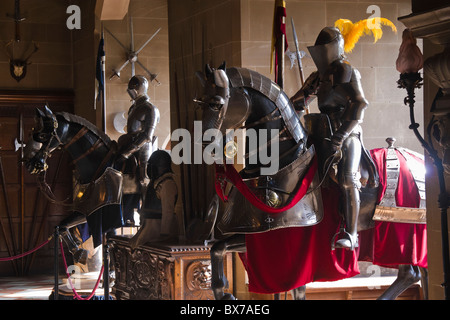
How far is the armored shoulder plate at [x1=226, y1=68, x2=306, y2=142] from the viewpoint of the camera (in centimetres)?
→ 510

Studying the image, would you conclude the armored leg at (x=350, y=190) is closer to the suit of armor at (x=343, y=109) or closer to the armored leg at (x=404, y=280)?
the suit of armor at (x=343, y=109)

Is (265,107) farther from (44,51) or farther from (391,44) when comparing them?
(44,51)

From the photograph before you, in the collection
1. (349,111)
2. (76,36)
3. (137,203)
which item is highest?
(76,36)

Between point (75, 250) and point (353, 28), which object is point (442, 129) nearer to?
point (353, 28)

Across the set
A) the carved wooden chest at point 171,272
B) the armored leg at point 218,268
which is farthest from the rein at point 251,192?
the carved wooden chest at point 171,272

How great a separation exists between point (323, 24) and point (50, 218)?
587cm

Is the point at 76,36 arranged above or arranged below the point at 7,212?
above

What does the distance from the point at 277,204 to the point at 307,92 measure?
110 cm

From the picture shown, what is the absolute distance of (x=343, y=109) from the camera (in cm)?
565

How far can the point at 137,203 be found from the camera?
303 inches

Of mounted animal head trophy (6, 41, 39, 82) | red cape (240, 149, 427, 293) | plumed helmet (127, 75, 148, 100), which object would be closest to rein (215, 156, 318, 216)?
red cape (240, 149, 427, 293)

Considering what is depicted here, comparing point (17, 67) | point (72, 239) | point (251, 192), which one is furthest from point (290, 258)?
point (17, 67)

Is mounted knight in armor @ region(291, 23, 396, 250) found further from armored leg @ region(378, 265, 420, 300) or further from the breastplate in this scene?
the breastplate
